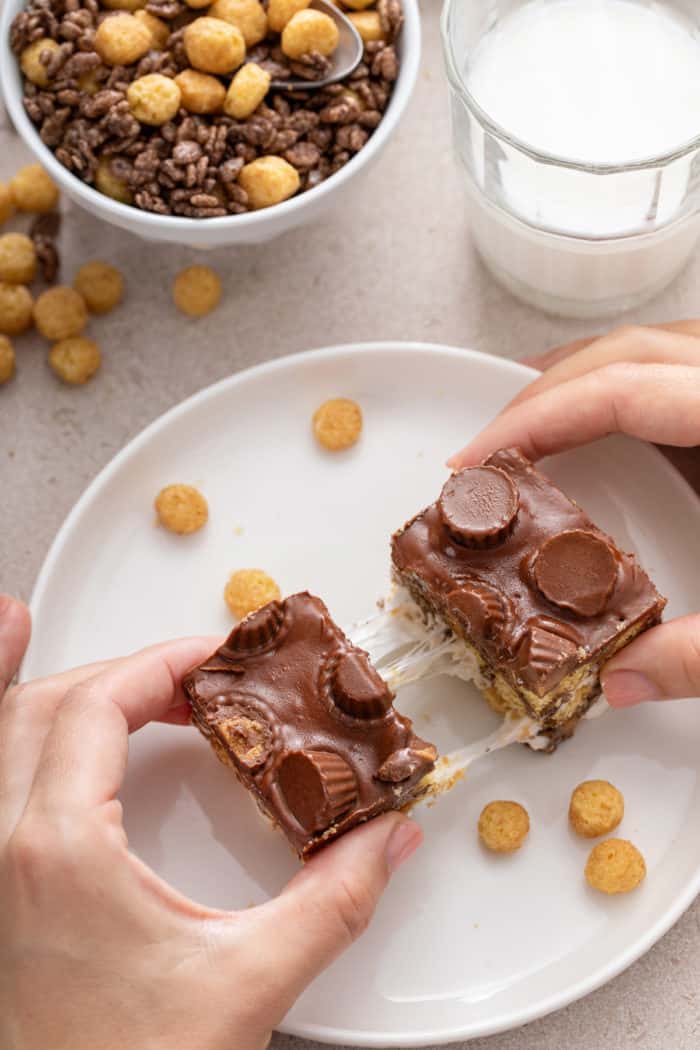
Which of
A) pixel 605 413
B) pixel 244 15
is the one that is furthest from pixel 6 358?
pixel 605 413

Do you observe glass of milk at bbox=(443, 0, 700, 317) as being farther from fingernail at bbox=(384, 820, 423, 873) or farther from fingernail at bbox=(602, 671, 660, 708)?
fingernail at bbox=(384, 820, 423, 873)

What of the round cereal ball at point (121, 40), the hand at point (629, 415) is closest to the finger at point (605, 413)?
the hand at point (629, 415)

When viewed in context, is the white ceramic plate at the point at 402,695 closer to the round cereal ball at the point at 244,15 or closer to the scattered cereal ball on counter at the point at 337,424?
the scattered cereal ball on counter at the point at 337,424

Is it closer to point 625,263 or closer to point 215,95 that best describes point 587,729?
point 625,263

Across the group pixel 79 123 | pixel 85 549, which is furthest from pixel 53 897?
pixel 79 123

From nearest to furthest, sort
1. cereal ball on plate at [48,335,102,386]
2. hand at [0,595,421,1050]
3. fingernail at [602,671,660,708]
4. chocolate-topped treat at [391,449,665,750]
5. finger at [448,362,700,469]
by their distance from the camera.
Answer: hand at [0,595,421,1050], chocolate-topped treat at [391,449,665,750], fingernail at [602,671,660,708], finger at [448,362,700,469], cereal ball on plate at [48,335,102,386]

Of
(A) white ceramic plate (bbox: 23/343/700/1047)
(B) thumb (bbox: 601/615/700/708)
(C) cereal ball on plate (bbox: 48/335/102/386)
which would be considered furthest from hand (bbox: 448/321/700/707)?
(C) cereal ball on plate (bbox: 48/335/102/386)
